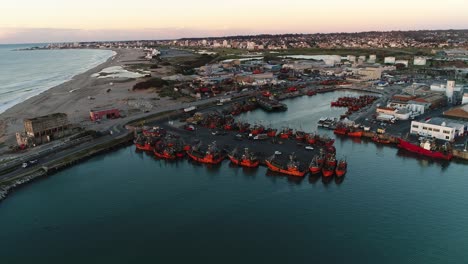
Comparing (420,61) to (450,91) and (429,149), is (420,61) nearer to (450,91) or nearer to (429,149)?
(450,91)

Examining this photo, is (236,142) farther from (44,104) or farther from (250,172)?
(44,104)

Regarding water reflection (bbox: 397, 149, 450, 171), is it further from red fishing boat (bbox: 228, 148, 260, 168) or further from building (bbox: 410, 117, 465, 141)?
red fishing boat (bbox: 228, 148, 260, 168)

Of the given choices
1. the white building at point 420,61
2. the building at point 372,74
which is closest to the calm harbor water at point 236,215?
the building at point 372,74

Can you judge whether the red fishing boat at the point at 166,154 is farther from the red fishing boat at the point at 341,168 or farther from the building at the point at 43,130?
the red fishing boat at the point at 341,168

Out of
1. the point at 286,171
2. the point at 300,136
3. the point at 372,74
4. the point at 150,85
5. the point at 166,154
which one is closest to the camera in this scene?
the point at 286,171

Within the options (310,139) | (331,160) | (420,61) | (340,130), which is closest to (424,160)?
(340,130)
